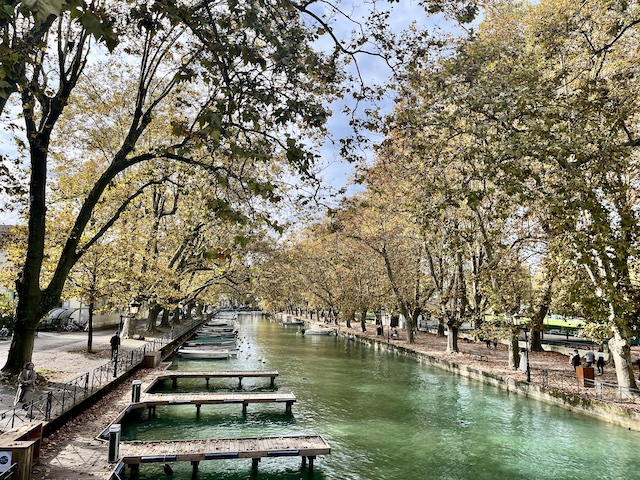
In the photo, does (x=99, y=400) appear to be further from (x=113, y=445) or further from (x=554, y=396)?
(x=554, y=396)

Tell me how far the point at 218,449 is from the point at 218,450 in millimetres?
89

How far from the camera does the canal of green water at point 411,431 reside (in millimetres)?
12477

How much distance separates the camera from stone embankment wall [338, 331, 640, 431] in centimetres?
1631

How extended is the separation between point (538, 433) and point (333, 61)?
14888 mm

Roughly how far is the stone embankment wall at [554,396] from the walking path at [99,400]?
36 cm

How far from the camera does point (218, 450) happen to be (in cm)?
1177

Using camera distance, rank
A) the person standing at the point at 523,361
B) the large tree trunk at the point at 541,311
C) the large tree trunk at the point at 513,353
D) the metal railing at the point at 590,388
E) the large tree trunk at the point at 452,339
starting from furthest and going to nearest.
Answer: the large tree trunk at the point at 452,339
the large tree trunk at the point at 541,311
the large tree trunk at the point at 513,353
the person standing at the point at 523,361
the metal railing at the point at 590,388

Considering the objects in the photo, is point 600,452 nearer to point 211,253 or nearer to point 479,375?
point 479,375

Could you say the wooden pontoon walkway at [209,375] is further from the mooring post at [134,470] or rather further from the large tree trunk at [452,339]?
the large tree trunk at [452,339]

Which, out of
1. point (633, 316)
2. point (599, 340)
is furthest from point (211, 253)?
point (633, 316)

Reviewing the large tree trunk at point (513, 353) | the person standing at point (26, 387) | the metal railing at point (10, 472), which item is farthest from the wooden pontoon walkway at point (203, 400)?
the large tree trunk at point (513, 353)

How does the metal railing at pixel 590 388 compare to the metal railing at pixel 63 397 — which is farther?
the metal railing at pixel 590 388

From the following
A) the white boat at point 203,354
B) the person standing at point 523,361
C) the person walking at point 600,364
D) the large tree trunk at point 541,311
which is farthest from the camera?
the white boat at point 203,354

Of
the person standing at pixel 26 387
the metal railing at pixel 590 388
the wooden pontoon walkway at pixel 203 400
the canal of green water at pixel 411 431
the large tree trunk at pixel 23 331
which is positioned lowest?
the canal of green water at pixel 411 431
